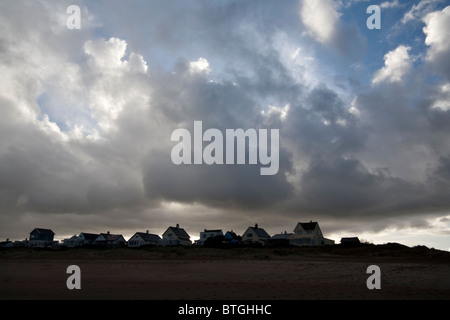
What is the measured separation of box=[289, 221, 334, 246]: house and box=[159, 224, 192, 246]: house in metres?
34.3

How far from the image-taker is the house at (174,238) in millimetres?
96512

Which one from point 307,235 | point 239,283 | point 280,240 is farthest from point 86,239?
point 239,283

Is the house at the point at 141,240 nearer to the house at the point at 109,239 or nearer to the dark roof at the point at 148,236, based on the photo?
the dark roof at the point at 148,236

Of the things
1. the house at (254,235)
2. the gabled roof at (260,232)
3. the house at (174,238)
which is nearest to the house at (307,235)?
the house at (254,235)

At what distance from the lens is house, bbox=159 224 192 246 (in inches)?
3800

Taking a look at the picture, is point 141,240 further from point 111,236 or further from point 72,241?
point 72,241

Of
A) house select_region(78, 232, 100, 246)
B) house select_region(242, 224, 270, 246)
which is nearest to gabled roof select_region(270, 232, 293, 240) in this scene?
house select_region(242, 224, 270, 246)

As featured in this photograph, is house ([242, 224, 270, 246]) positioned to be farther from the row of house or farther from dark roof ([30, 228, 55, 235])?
dark roof ([30, 228, 55, 235])

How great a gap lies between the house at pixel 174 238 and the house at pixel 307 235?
34.3 m

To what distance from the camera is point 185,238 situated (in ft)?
332

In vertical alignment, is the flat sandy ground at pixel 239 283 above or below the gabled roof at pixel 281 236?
above

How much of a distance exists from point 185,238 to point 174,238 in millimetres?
5273

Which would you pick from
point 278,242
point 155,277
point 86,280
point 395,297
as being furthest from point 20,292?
point 278,242
